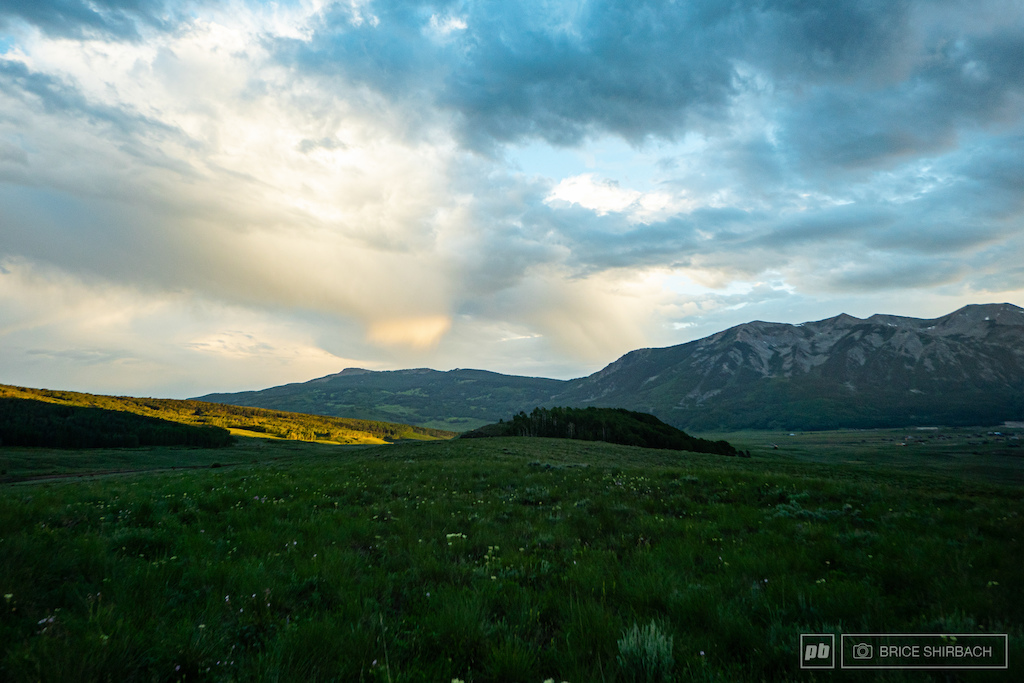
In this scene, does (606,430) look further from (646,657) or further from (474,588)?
(646,657)

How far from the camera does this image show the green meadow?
372cm

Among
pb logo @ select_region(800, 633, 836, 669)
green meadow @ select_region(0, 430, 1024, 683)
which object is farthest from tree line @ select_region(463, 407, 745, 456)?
pb logo @ select_region(800, 633, 836, 669)

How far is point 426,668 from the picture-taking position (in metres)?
3.82

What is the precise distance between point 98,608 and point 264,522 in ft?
15.7

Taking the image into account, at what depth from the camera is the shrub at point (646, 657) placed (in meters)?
3.69

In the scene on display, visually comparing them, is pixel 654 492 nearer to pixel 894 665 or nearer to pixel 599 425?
pixel 894 665

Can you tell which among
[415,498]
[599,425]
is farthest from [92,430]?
[415,498]

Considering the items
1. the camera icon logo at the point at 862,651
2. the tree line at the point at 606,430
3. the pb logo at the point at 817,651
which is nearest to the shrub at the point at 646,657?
the pb logo at the point at 817,651

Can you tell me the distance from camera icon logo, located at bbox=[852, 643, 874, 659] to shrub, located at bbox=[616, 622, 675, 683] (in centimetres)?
176

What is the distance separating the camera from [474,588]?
18.0 ft

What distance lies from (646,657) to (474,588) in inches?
97.2

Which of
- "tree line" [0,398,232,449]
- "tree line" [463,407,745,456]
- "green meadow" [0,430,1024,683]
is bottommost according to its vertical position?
"tree line" [0,398,232,449]

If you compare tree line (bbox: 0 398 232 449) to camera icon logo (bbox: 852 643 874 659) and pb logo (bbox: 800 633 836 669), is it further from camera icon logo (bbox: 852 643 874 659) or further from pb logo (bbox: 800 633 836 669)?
camera icon logo (bbox: 852 643 874 659)

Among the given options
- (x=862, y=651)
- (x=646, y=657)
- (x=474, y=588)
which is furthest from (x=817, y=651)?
(x=474, y=588)
